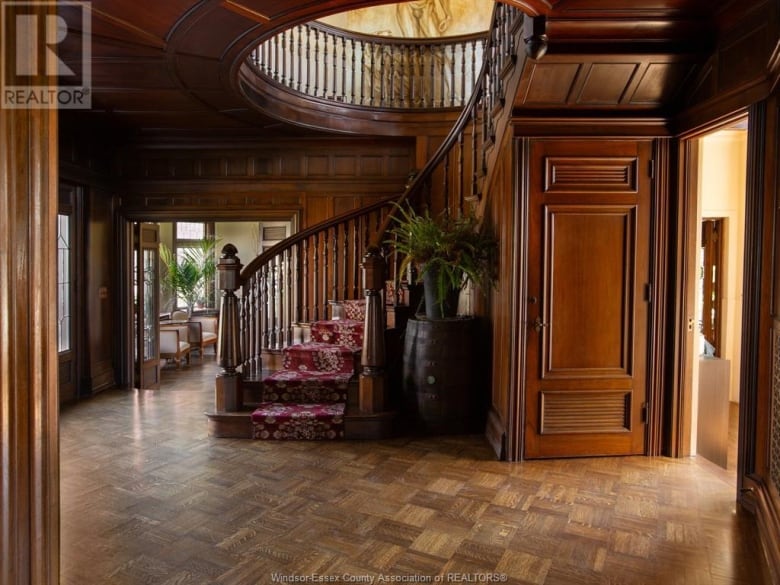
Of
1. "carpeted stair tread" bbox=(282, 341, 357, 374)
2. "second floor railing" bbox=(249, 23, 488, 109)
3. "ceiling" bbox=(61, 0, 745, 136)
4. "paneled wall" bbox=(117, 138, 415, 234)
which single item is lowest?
"carpeted stair tread" bbox=(282, 341, 357, 374)

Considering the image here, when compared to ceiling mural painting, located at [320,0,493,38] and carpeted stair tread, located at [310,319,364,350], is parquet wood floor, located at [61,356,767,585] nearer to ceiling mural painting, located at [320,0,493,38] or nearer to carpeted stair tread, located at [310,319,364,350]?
carpeted stair tread, located at [310,319,364,350]

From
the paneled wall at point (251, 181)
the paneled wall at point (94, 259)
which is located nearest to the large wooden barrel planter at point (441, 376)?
the paneled wall at point (251, 181)

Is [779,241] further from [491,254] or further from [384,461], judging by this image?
[384,461]

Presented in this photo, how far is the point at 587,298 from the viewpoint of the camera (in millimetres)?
3783

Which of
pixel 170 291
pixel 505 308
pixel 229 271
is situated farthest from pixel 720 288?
pixel 170 291

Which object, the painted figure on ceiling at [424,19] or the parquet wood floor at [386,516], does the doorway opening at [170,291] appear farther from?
the painted figure on ceiling at [424,19]

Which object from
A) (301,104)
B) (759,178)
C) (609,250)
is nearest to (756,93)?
(759,178)

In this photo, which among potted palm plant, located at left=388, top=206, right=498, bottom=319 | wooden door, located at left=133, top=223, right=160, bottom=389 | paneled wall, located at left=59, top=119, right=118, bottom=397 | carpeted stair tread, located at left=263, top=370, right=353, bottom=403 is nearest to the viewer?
potted palm plant, located at left=388, top=206, right=498, bottom=319

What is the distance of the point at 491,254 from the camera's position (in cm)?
410

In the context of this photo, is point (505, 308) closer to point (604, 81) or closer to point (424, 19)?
point (604, 81)

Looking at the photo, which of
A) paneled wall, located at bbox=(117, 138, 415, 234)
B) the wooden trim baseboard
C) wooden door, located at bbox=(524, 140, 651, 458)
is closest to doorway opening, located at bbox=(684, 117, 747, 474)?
wooden door, located at bbox=(524, 140, 651, 458)

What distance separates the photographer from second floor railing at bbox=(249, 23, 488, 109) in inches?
245

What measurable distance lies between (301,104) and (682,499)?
4747 millimetres

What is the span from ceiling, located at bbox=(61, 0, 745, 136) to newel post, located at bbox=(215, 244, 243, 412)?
1.39m
